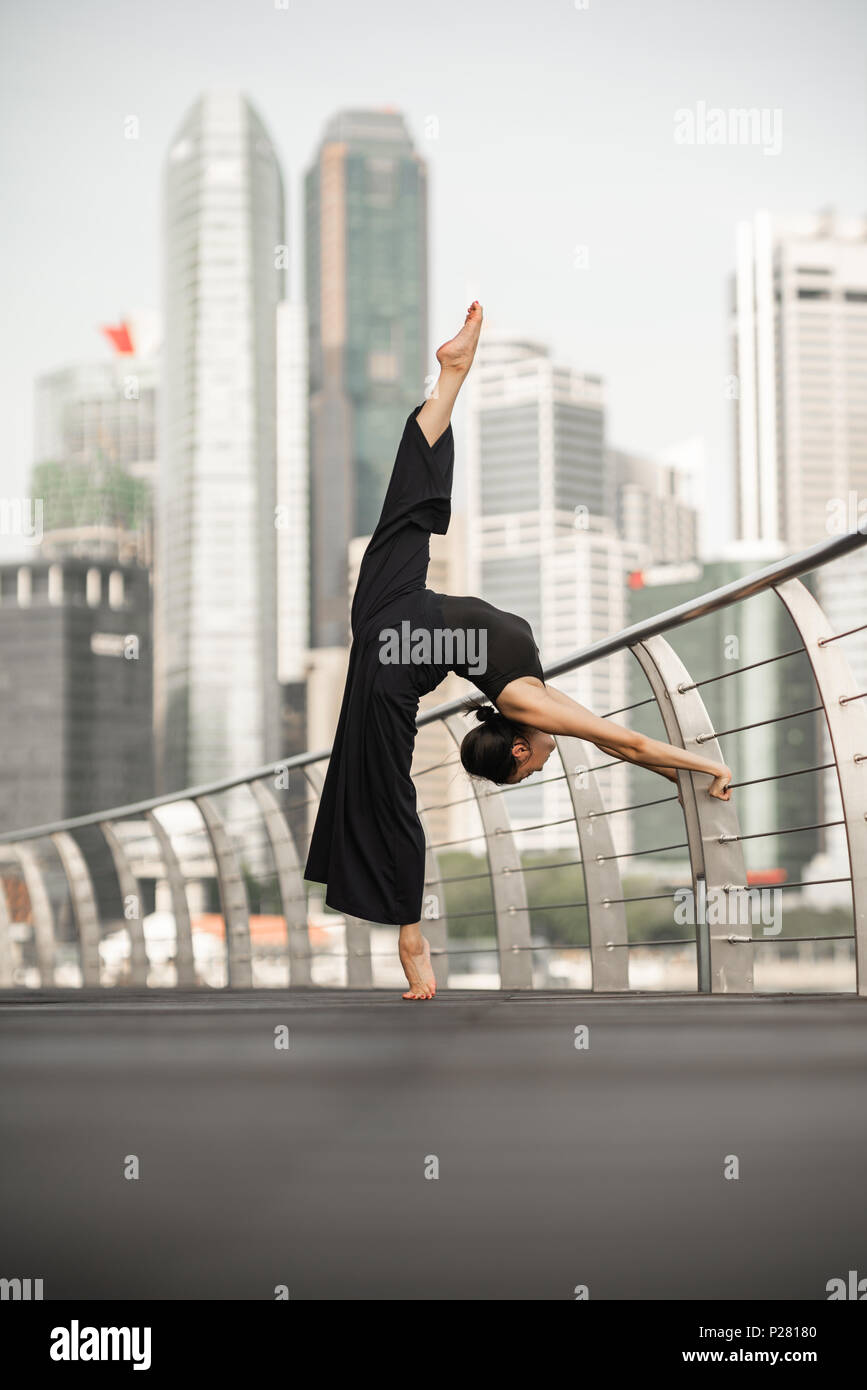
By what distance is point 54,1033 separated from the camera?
2779 mm

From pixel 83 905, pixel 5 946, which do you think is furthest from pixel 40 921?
pixel 83 905

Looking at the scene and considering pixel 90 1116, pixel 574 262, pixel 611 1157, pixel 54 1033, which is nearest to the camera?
pixel 611 1157

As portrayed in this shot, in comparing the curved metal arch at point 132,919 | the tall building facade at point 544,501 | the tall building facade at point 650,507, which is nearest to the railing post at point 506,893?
the curved metal arch at point 132,919

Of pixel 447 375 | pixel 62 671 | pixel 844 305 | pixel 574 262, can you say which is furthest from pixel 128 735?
pixel 447 375

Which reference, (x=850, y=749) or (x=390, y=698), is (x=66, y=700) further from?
(x=850, y=749)

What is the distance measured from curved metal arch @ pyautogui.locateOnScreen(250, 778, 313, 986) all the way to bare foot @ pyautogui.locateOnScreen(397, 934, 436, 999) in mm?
2108

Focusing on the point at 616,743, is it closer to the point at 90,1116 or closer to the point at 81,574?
the point at 90,1116

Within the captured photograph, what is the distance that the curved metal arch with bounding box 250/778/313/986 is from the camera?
5.93m

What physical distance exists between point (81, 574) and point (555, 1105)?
12326cm

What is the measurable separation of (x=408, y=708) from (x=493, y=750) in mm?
202

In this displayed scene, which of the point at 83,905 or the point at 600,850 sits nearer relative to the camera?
the point at 600,850

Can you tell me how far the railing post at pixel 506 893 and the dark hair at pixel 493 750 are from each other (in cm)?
97

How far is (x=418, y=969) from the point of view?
3566mm

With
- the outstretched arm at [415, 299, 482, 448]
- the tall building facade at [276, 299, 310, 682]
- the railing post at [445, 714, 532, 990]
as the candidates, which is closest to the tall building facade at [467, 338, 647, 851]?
the tall building facade at [276, 299, 310, 682]
